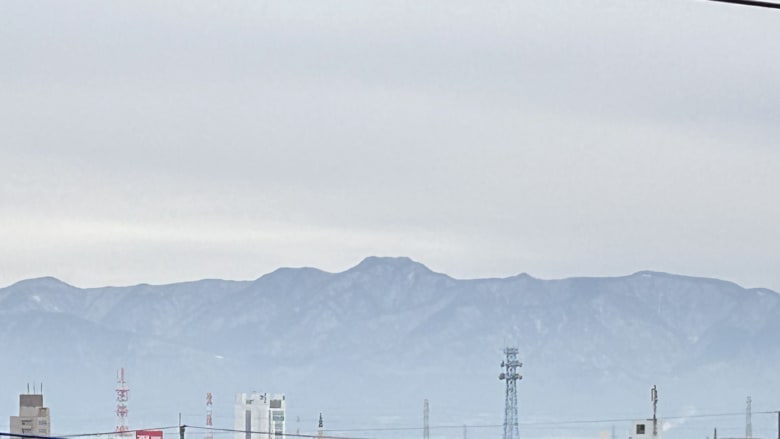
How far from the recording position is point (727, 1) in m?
14.2

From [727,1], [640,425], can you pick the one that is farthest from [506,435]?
[727,1]

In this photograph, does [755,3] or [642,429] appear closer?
[755,3]

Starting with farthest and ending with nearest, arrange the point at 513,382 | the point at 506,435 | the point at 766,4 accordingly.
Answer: the point at 506,435
the point at 513,382
the point at 766,4

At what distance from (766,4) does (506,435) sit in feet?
564

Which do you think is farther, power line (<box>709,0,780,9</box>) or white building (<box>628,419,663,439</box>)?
white building (<box>628,419,663,439</box>)

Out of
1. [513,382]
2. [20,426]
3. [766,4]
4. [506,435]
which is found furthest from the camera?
[20,426]

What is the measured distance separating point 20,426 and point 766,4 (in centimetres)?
19216

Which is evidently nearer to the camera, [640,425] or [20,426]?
[640,425]

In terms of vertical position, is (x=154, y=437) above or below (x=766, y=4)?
below

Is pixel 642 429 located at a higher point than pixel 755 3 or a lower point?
lower

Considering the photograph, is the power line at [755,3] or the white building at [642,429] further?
the white building at [642,429]

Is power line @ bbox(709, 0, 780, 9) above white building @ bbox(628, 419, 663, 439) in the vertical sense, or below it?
above

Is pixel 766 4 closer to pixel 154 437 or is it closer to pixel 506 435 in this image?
pixel 154 437

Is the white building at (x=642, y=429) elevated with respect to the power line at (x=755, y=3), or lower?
lower
